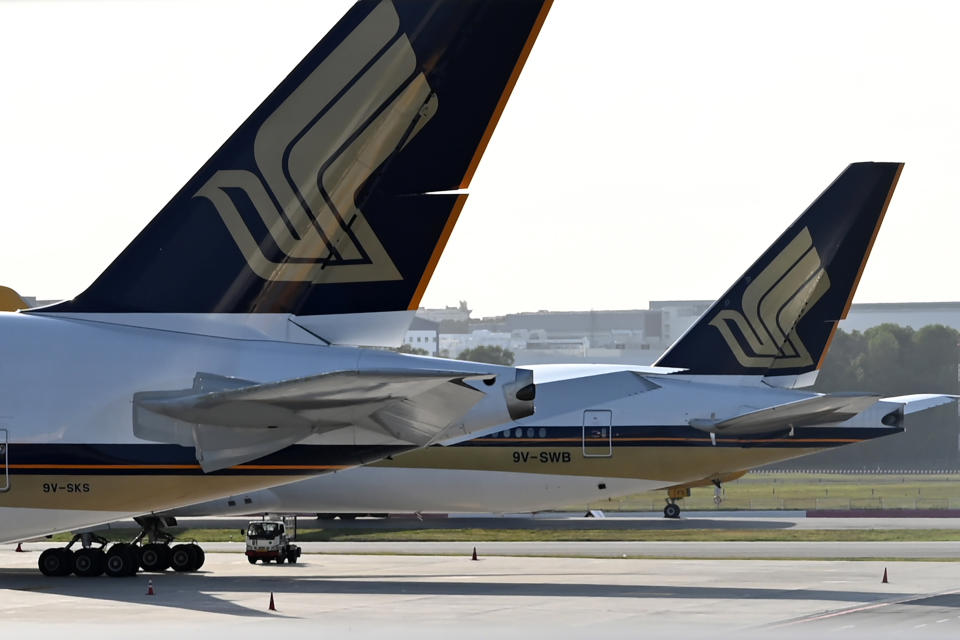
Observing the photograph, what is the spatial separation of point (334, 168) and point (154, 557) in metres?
24.0

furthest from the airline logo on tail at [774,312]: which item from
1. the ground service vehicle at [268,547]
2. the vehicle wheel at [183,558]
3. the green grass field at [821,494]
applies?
the green grass field at [821,494]

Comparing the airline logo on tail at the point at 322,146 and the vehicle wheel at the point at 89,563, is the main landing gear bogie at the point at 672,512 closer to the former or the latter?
the vehicle wheel at the point at 89,563

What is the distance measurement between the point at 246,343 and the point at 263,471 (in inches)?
69.8

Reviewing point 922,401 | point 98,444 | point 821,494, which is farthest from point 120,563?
point 821,494

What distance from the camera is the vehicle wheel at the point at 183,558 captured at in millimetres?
40531

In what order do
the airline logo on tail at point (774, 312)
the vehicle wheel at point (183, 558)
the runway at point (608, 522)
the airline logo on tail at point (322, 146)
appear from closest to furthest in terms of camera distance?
the airline logo on tail at point (322, 146)
the vehicle wheel at point (183, 558)
the airline logo on tail at point (774, 312)
the runway at point (608, 522)

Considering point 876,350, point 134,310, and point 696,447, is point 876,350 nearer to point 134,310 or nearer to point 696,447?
point 696,447

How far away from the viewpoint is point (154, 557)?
40.3m

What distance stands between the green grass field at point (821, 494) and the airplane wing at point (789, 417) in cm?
2851

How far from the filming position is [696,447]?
1650 inches

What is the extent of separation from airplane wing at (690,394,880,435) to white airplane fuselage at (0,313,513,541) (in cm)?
2114

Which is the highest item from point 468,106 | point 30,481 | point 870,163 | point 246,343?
point 870,163

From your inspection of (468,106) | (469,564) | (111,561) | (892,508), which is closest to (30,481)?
(468,106)

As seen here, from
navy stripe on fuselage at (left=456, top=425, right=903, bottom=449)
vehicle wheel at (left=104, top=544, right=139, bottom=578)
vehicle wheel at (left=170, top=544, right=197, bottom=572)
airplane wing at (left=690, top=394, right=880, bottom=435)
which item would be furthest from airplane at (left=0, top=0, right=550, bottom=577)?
vehicle wheel at (left=170, top=544, right=197, bottom=572)
